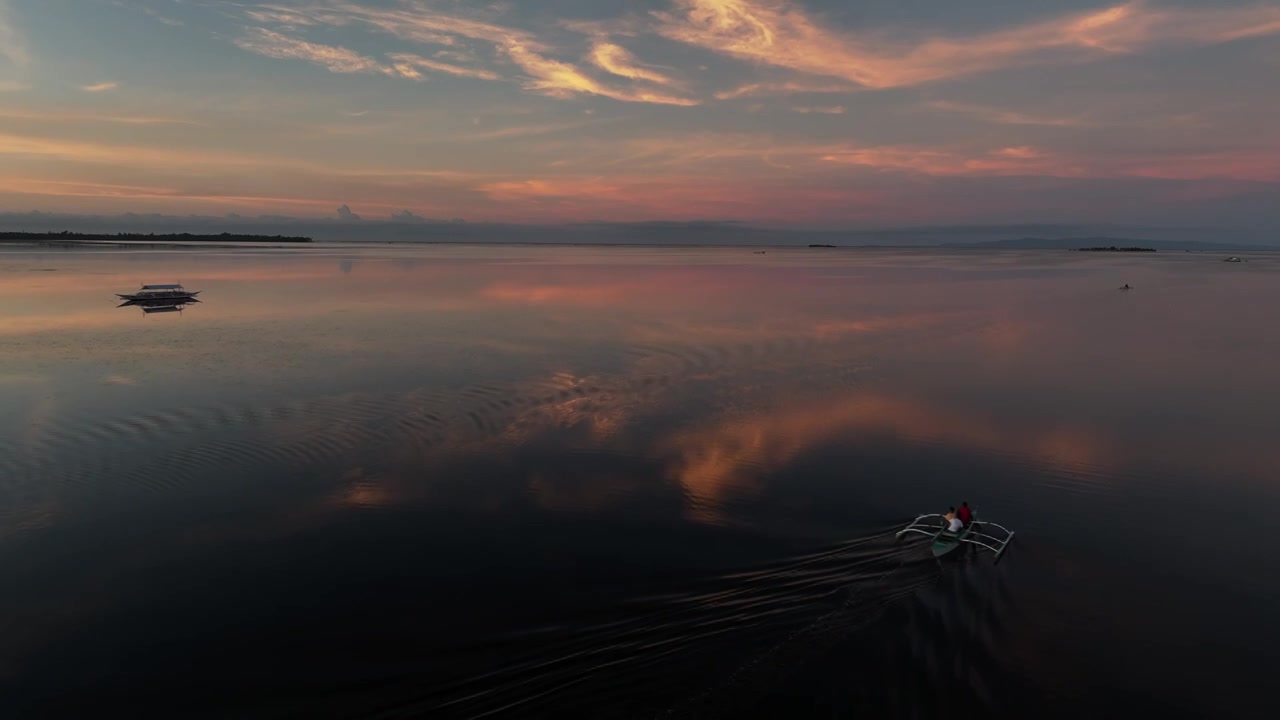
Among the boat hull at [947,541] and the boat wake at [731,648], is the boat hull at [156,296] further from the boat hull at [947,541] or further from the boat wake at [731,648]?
the boat hull at [947,541]

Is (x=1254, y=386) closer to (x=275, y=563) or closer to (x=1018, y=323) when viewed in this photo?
(x=1018, y=323)

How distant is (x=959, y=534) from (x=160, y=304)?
6741cm

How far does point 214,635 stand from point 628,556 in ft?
26.1

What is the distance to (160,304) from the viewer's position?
57719mm

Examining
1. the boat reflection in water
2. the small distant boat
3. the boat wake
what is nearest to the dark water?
the boat wake

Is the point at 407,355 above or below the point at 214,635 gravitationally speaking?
above

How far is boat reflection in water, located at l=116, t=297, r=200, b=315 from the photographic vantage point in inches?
2176

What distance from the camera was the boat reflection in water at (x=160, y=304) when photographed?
5528cm

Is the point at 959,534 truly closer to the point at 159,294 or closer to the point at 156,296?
the point at 156,296

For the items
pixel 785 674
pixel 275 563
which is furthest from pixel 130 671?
pixel 785 674

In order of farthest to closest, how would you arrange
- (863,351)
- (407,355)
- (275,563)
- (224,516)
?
(863,351) → (407,355) → (224,516) → (275,563)

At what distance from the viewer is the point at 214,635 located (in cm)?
1146

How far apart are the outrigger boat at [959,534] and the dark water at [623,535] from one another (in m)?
0.57

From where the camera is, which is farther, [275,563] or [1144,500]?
[1144,500]
